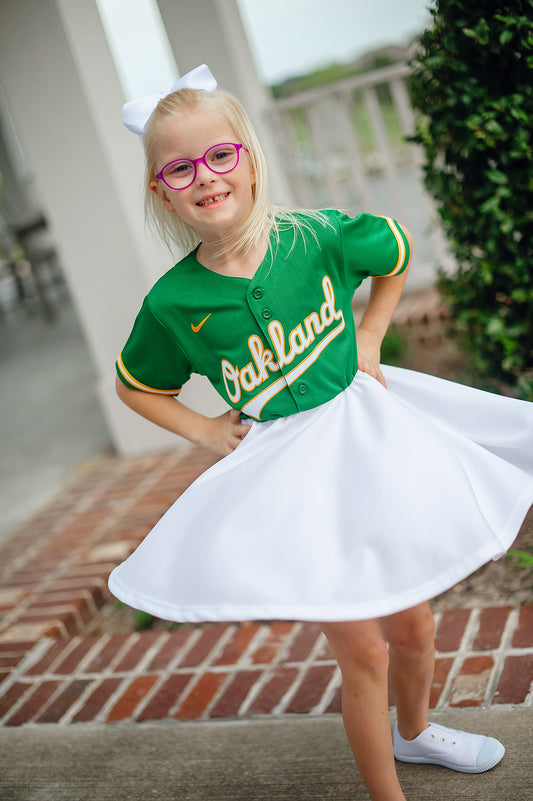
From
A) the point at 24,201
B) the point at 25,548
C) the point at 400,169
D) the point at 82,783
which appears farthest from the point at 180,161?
the point at 24,201

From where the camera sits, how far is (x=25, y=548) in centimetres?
378

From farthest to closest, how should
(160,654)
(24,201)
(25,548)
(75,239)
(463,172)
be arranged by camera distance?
1. (24,201)
2. (75,239)
3. (25,548)
4. (463,172)
5. (160,654)

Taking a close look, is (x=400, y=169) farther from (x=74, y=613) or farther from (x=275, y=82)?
(x=275, y=82)

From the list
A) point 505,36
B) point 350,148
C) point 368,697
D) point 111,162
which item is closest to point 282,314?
point 368,697

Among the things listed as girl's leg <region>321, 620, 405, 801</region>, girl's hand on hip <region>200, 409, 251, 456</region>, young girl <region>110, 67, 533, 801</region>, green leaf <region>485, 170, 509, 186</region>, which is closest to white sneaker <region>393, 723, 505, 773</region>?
young girl <region>110, 67, 533, 801</region>

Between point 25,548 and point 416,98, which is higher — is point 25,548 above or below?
below

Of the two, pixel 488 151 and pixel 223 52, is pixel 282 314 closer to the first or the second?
pixel 488 151

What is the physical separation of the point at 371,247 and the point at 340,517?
61cm

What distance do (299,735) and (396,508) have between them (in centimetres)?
98

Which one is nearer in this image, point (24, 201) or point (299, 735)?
point (299, 735)

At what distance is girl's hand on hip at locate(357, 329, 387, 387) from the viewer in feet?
5.82

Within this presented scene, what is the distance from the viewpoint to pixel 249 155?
1678 mm

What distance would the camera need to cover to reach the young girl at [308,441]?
1453 millimetres

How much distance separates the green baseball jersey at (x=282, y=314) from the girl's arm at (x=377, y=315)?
0.18ft
